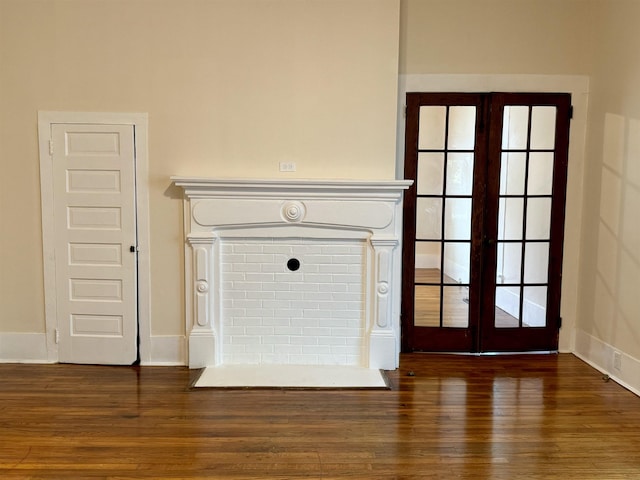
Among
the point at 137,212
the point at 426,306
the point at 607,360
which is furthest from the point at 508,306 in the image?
the point at 137,212

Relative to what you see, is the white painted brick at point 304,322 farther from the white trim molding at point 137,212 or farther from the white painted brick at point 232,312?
the white trim molding at point 137,212

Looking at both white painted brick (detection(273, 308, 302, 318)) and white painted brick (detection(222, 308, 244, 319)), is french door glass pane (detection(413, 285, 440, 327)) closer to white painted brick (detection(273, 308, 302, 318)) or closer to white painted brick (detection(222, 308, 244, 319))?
white painted brick (detection(273, 308, 302, 318))

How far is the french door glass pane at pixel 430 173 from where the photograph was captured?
14.5 feet

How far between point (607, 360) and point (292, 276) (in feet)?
8.51

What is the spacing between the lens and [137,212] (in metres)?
4.09

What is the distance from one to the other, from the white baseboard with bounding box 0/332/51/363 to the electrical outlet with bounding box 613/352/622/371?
4.52 metres

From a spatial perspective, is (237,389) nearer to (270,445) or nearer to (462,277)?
(270,445)

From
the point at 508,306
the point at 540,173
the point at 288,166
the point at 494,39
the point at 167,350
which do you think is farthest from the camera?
the point at 508,306

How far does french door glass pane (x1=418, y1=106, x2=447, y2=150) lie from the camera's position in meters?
4.38

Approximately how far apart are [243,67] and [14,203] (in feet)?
7.02

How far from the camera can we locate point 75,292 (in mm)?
4164

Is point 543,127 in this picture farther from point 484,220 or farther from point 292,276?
point 292,276

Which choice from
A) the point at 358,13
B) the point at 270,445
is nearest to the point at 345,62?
the point at 358,13

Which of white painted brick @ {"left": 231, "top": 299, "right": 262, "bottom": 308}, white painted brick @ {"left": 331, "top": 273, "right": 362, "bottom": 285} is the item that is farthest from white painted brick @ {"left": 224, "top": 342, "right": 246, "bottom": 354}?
white painted brick @ {"left": 331, "top": 273, "right": 362, "bottom": 285}
